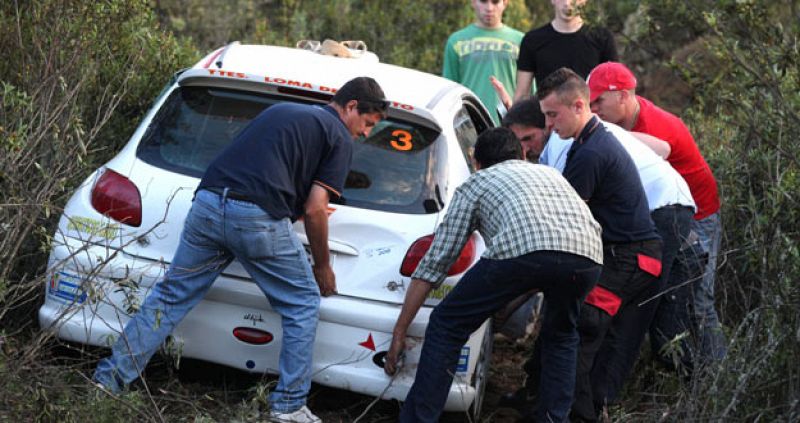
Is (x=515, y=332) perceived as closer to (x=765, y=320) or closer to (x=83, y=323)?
(x=765, y=320)

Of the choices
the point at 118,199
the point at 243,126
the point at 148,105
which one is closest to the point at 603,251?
the point at 243,126

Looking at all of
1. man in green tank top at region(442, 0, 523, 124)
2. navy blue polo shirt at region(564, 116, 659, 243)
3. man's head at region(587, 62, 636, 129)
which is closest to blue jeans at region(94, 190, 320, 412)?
navy blue polo shirt at region(564, 116, 659, 243)

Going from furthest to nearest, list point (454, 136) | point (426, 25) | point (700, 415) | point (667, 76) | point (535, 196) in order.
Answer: point (667, 76), point (426, 25), point (454, 136), point (535, 196), point (700, 415)

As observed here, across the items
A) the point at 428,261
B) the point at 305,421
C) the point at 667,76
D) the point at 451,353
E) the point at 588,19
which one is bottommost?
the point at 667,76

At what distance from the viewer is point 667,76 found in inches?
555

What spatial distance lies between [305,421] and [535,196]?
150 centimetres

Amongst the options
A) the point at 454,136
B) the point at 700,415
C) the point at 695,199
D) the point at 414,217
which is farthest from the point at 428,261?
the point at 695,199

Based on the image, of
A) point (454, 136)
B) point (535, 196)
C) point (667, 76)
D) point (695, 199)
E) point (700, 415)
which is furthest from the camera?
point (667, 76)

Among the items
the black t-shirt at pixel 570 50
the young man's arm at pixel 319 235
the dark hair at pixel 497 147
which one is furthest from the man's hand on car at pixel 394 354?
the black t-shirt at pixel 570 50

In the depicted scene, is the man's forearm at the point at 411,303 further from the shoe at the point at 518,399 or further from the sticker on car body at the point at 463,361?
the shoe at the point at 518,399

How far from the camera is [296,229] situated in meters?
5.40

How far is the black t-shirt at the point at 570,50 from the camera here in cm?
838

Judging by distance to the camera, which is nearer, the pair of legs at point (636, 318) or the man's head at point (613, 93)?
the pair of legs at point (636, 318)

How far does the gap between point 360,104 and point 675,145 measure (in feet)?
6.92
